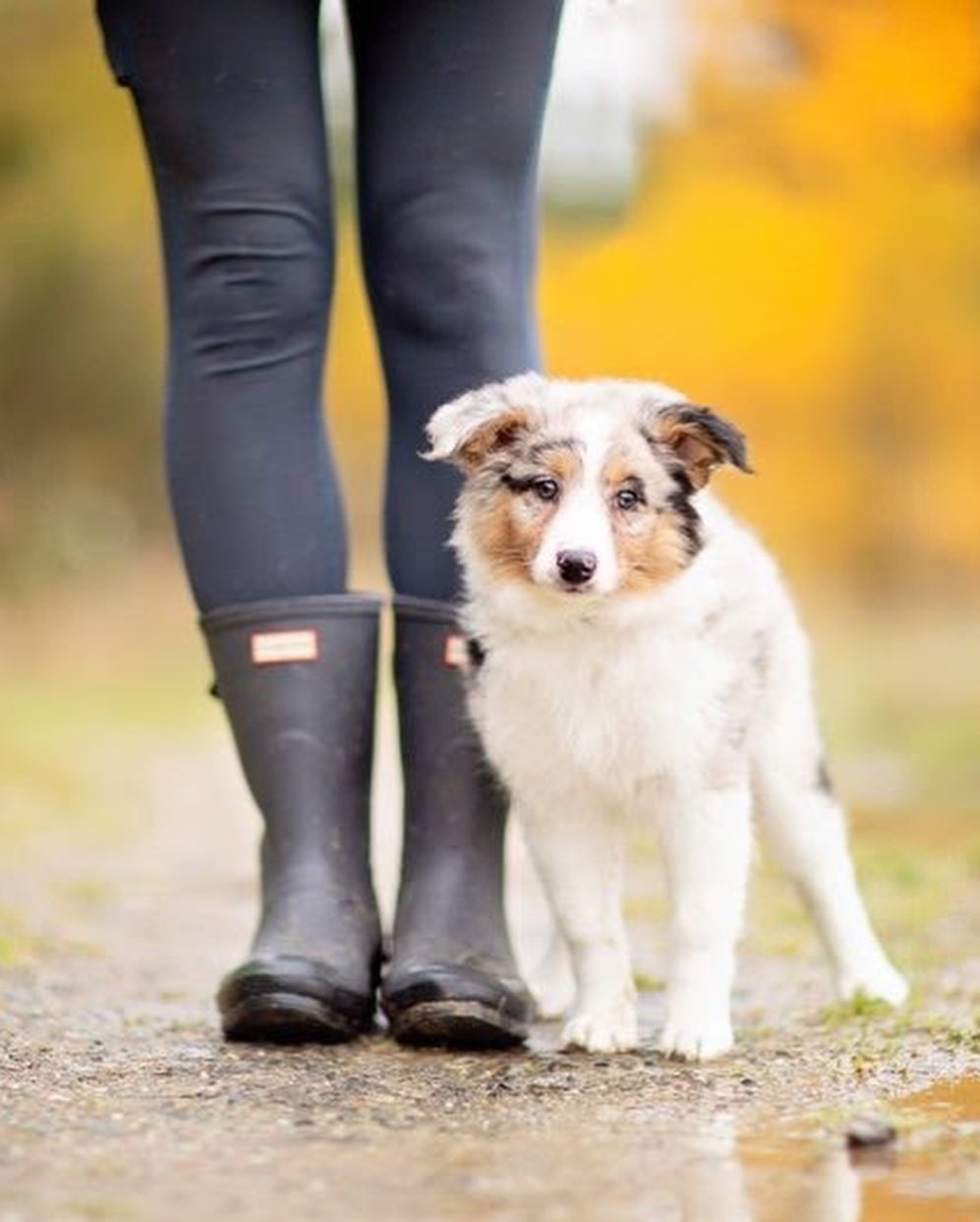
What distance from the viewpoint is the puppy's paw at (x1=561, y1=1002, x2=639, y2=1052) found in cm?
302

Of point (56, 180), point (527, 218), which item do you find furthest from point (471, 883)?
point (56, 180)

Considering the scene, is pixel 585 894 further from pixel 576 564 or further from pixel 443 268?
pixel 443 268

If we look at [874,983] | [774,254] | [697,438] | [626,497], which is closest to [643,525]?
[626,497]

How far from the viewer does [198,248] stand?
10.1ft

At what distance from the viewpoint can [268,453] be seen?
314cm

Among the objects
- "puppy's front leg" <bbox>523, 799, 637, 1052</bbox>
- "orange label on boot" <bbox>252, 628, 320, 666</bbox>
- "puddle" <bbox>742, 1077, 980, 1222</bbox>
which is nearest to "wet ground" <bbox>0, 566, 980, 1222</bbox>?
"puddle" <bbox>742, 1077, 980, 1222</bbox>

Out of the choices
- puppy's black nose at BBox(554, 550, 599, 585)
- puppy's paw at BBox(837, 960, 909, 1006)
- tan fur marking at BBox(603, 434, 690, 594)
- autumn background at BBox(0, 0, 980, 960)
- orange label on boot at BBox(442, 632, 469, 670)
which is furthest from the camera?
autumn background at BBox(0, 0, 980, 960)

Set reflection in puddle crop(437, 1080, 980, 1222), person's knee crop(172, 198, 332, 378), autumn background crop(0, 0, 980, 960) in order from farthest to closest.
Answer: autumn background crop(0, 0, 980, 960)
person's knee crop(172, 198, 332, 378)
reflection in puddle crop(437, 1080, 980, 1222)

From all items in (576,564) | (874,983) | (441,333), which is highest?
(441,333)

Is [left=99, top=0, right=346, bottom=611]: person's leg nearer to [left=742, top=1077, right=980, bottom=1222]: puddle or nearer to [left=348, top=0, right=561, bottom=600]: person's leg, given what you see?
[left=348, top=0, right=561, bottom=600]: person's leg

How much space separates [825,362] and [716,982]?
1189cm

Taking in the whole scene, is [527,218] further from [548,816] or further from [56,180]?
[56,180]

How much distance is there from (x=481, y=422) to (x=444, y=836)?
22.3 inches

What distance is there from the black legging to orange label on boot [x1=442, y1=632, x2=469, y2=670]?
69 mm
